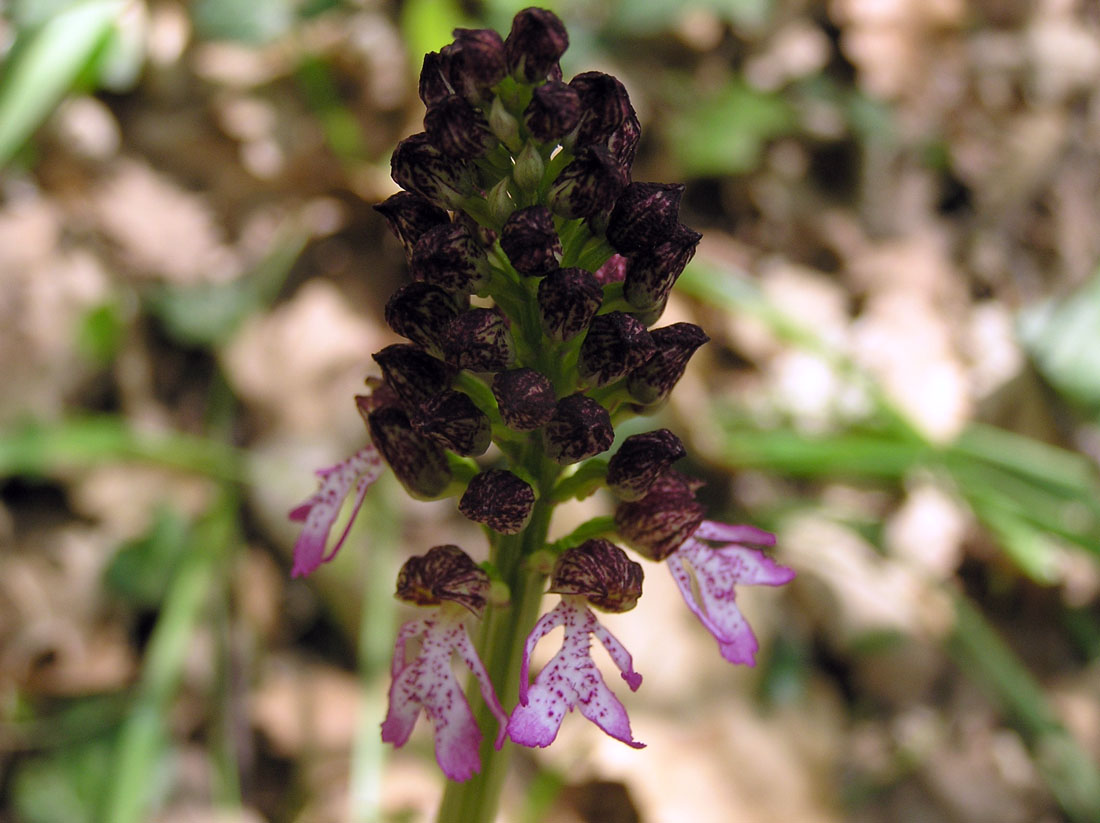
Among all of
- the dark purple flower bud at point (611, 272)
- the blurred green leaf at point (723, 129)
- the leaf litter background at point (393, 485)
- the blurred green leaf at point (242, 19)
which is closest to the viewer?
the dark purple flower bud at point (611, 272)

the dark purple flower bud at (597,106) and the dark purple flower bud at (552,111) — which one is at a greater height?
the dark purple flower bud at (597,106)

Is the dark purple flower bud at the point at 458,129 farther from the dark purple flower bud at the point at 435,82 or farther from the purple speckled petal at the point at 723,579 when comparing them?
the purple speckled petal at the point at 723,579

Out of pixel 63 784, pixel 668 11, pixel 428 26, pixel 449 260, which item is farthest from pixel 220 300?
pixel 449 260

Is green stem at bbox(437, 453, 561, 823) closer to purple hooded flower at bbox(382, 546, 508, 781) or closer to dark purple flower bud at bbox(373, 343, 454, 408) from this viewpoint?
purple hooded flower at bbox(382, 546, 508, 781)

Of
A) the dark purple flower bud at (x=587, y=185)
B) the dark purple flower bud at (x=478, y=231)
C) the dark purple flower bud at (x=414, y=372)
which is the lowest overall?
the dark purple flower bud at (x=414, y=372)

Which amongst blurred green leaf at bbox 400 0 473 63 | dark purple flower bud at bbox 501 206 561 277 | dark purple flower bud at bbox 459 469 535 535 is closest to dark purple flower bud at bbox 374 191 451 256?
dark purple flower bud at bbox 501 206 561 277

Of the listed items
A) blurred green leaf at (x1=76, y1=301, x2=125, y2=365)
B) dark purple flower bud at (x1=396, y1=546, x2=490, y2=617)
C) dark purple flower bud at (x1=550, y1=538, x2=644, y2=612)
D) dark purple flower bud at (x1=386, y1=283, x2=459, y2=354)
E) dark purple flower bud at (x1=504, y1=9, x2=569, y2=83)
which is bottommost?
dark purple flower bud at (x1=396, y1=546, x2=490, y2=617)

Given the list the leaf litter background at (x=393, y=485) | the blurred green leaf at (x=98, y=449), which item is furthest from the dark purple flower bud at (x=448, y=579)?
the blurred green leaf at (x=98, y=449)
